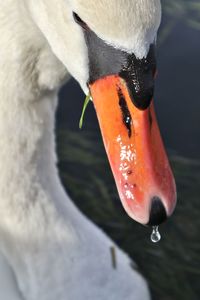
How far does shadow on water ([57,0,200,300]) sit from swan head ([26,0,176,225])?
1.80 metres

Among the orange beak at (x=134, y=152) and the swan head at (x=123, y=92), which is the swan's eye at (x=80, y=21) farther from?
the orange beak at (x=134, y=152)

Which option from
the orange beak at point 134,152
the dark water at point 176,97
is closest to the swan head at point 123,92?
the orange beak at point 134,152

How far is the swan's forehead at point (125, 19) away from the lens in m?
2.32

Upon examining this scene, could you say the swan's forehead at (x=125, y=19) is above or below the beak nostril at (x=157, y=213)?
above

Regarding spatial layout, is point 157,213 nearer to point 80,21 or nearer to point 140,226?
point 80,21

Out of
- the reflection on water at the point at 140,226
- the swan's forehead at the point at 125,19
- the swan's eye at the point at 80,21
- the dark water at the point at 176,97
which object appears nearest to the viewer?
the swan's forehead at the point at 125,19

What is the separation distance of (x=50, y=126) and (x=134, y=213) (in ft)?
2.59

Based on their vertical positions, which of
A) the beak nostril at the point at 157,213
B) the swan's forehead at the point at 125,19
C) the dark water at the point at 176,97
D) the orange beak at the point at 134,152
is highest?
the swan's forehead at the point at 125,19

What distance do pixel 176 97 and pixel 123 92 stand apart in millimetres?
2778

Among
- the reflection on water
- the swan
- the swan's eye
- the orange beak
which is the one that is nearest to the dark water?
the reflection on water

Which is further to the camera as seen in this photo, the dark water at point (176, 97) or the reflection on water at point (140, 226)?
the dark water at point (176, 97)

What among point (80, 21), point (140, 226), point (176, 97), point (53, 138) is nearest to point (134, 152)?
point (80, 21)

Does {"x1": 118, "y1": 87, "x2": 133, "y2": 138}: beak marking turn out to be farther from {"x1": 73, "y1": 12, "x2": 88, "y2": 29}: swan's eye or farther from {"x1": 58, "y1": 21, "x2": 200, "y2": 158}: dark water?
{"x1": 58, "y1": 21, "x2": 200, "y2": 158}: dark water

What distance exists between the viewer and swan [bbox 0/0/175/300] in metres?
2.40
